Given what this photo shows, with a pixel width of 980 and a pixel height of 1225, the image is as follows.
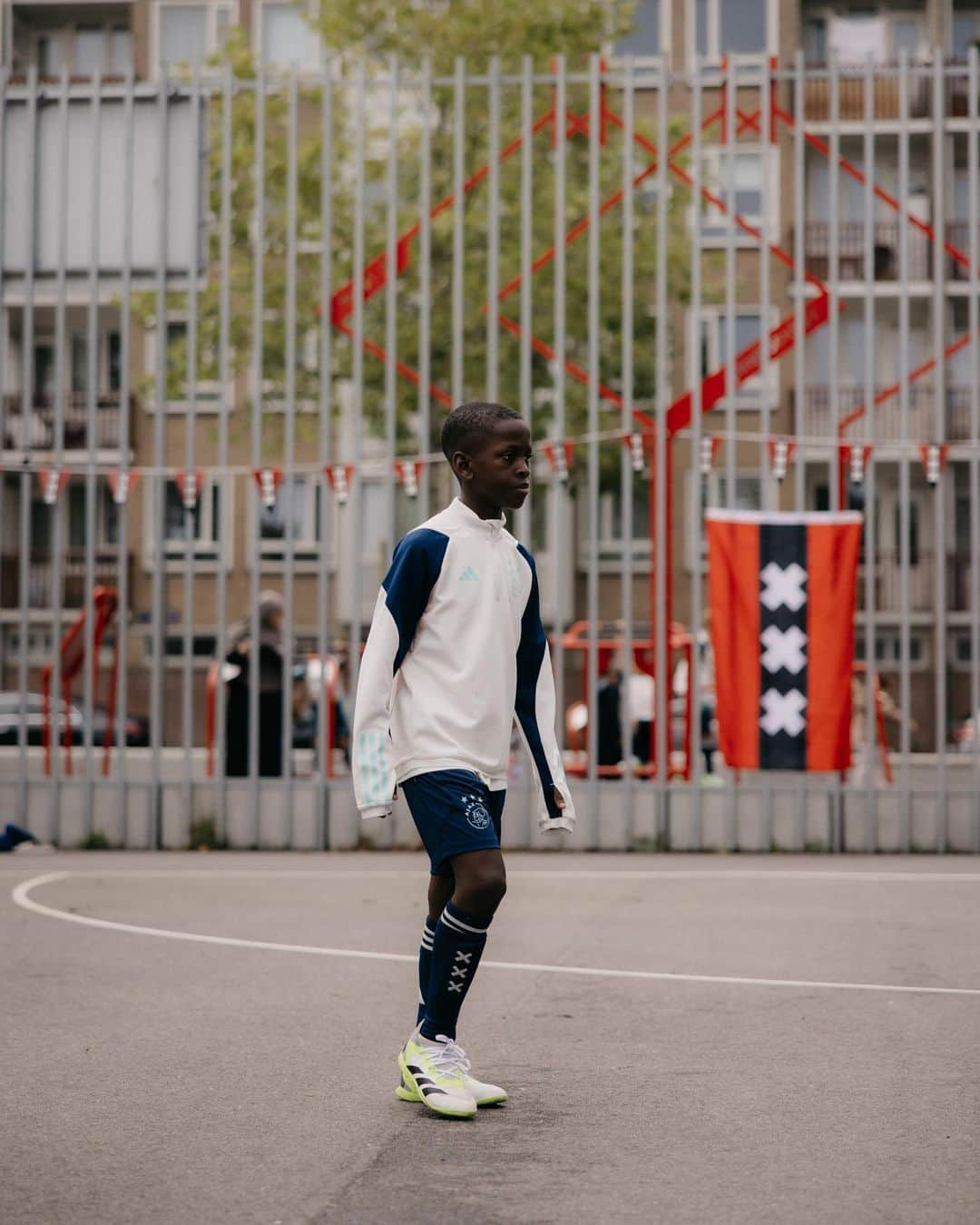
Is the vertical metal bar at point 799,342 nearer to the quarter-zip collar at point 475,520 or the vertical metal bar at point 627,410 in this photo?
the vertical metal bar at point 627,410

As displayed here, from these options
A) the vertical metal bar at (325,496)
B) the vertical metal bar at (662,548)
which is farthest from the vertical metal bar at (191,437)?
the vertical metal bar at (662,548)

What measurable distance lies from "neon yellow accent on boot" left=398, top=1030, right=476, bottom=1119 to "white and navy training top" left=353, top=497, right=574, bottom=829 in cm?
65

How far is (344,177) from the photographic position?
2717cm

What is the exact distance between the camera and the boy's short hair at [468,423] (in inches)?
223

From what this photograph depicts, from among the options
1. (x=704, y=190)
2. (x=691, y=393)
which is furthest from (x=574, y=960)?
(x=704, y=190)

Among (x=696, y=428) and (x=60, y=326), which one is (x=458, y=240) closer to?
(x=696, y=428)

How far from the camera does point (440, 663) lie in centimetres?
561

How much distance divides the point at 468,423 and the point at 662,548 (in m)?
7.83

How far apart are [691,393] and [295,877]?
3.98m

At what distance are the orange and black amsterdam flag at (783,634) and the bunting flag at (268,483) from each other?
8.96 feet

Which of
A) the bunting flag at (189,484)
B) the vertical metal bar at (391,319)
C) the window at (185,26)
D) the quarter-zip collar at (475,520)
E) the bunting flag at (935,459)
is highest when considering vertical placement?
the window at (185,26)

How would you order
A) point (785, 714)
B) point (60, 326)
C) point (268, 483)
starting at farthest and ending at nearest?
point (60, 326) → point (268, 483) → point (785, 714)

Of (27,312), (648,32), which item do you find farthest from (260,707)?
(648,32)

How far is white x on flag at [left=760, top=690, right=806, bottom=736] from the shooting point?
13.1 metres
